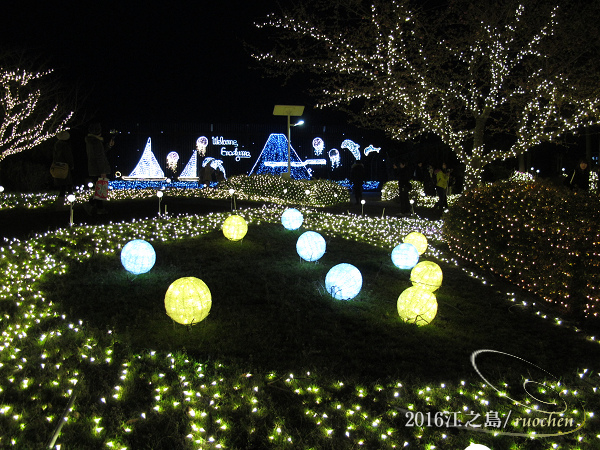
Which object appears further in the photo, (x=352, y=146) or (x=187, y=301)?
(x=352, y=146)

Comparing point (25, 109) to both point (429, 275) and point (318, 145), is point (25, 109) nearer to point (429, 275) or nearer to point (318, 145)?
point (318, 145)

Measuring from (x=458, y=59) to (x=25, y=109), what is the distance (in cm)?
1716

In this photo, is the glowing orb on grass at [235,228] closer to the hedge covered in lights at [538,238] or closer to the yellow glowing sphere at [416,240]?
the yellow glowing sphere at [416,240]

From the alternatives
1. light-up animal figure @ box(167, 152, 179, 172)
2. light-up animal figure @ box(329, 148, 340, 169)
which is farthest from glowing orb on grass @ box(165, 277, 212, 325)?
light-up animal figure @ box(329, 148, 340, 169)

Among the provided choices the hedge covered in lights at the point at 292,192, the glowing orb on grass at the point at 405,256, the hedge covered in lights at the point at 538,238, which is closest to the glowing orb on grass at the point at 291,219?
the glowing orb on grass at the point at 405,256

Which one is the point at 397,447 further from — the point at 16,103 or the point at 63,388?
the point at 16,103

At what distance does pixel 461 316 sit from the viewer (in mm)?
5879

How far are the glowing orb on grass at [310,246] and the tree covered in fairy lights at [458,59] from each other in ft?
24.6

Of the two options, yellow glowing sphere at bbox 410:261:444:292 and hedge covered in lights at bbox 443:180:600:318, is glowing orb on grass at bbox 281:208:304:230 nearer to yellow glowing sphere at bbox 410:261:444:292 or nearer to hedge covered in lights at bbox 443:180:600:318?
hedge covered in lights at bbox 443:180:600:318

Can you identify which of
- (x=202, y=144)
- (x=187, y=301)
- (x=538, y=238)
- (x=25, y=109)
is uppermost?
(x=25, y=109)

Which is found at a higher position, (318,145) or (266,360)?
(318,145)

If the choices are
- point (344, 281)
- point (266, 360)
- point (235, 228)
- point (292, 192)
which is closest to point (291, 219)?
point (235, 228)

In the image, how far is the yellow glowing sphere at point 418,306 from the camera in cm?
529

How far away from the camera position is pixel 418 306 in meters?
5.29
